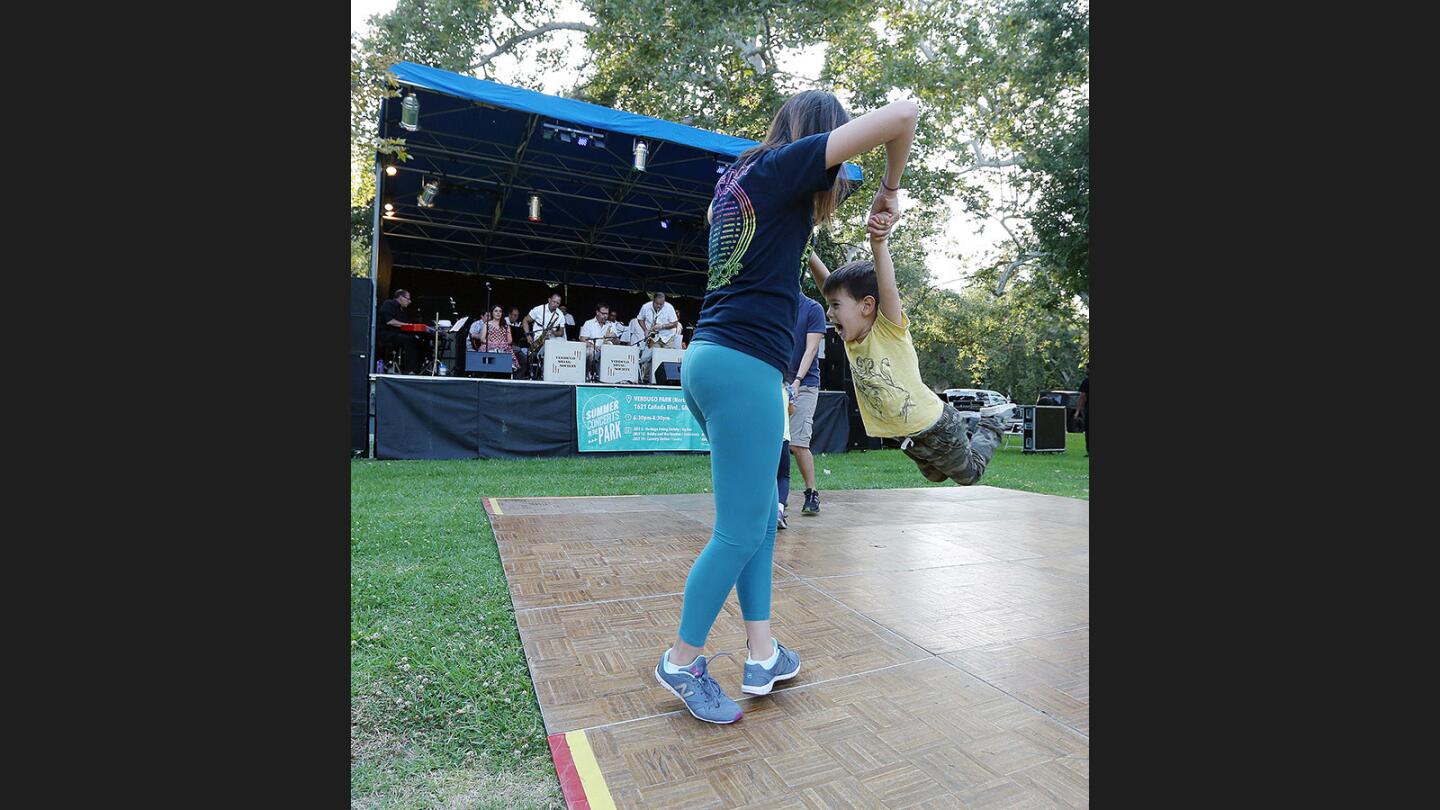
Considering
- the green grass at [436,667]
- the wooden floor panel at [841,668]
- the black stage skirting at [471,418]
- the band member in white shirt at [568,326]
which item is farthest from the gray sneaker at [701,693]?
the band member in white shirt at [568,326]

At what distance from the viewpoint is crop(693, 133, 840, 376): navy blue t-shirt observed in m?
1.78

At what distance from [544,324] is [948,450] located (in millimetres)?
11859

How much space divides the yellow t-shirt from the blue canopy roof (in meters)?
6.36

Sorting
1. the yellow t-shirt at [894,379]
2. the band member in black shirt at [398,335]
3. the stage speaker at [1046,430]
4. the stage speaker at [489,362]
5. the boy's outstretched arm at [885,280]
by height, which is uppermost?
the band member in black shirt at [398,335]

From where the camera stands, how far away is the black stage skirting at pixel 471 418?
8281 mm

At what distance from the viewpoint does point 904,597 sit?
3211 mm

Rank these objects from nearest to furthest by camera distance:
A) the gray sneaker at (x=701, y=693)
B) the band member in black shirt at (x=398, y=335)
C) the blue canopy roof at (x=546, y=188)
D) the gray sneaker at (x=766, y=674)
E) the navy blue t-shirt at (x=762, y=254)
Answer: the navy blue t-shirt at (x=762, y=254) < the gray sneaker at (x=701, y=693) < the gray sneaker at (x=766, y=674) < the blue canopy roof at (x=546, y=188) < the band member in black shirt at (x=398, y=335)

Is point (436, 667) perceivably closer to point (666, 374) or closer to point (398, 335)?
point (666, 374)

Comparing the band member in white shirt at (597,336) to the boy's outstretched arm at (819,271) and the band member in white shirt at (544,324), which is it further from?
the boy's outstretched arm at (819,271)

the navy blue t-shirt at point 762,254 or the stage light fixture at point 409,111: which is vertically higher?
the stage light fixture at point 409,111

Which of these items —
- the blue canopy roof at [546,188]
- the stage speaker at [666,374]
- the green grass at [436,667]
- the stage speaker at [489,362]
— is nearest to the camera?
the green grass at [436,667]

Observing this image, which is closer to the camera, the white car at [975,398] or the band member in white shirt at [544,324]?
the band member in white shirt at [544,324]

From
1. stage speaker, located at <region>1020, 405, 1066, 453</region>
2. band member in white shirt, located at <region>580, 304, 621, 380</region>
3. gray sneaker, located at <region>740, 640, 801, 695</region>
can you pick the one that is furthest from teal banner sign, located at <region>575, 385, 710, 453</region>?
stage speaker, located at <region>1020, 405, 1066, 453</region>

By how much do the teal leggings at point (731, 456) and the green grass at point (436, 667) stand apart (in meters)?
0.60
